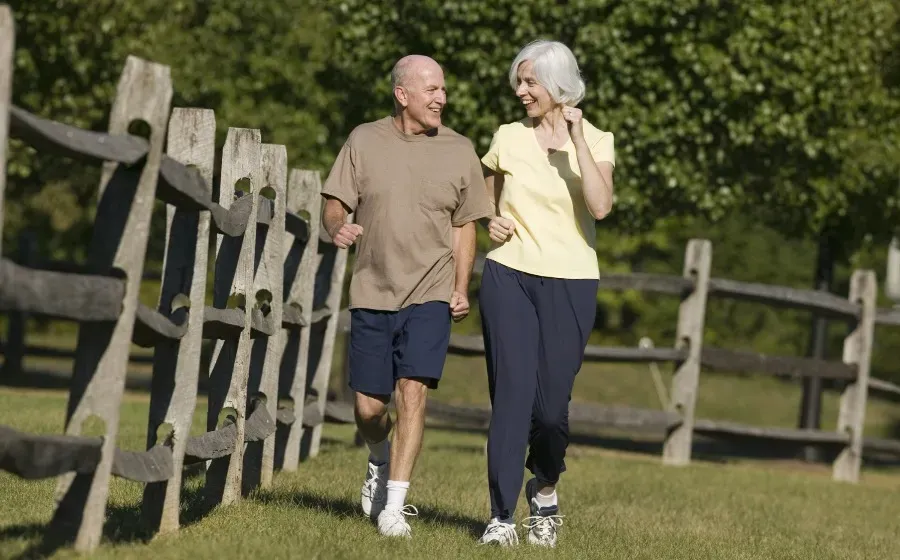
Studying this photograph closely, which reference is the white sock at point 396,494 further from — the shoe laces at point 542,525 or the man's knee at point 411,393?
the shoe laces at point 542,525

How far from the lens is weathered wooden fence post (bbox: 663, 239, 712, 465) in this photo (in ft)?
45.1

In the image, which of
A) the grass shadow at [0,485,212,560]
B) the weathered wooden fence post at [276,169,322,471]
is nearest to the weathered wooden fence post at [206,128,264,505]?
the grass shadow at [0,485,212,560]

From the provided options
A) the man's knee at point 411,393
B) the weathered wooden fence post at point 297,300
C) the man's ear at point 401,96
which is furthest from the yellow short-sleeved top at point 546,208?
the weathered wooden fence post at point 297,300

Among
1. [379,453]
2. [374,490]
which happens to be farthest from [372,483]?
[379,453]

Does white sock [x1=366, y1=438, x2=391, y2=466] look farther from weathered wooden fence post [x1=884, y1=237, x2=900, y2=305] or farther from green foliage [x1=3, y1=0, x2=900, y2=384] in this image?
weathered wooden fence post [x1=884, y1=237, x2=900, y2=305]

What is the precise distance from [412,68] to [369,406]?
1.40 meters

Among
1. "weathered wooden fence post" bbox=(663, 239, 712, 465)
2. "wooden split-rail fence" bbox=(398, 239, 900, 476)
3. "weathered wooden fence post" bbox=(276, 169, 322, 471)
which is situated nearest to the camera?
"weathered wooden fence post" bbox=(276, 169, 322, 471)

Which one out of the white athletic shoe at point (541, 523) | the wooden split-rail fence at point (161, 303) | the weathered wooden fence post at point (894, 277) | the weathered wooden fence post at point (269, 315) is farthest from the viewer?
the weathered wooden fence post at point (894, 277)

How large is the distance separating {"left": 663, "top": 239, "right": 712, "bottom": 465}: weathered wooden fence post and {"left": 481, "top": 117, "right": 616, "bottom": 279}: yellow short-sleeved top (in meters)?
7.33

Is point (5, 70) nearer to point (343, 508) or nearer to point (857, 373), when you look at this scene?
point (343, 508)

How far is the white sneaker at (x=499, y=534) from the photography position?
630 centimetres

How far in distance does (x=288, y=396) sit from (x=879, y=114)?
982 cm

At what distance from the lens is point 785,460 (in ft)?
57.0

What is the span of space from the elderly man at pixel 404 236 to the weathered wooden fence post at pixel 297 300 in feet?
8.27
